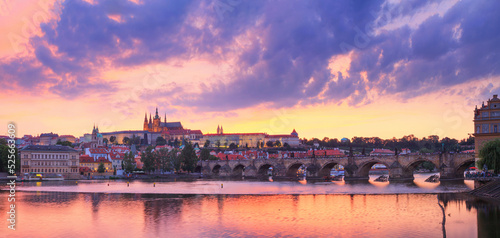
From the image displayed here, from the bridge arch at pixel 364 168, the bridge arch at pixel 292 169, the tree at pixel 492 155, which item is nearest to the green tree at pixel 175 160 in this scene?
the bridge arch at pixel 292 169

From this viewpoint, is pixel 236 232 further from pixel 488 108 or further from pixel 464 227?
pixel 488 108

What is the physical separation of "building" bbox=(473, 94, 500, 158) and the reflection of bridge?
8549 millimetres

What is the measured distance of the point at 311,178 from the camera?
81.2 metres

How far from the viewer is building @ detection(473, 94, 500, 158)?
1991 inches

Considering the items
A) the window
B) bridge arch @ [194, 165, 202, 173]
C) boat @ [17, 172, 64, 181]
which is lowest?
bridge arch @ [194, 165, 202, 173]

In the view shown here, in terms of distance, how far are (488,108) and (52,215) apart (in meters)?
45.5

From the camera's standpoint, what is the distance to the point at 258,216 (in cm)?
3122

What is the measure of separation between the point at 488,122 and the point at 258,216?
33.2 m

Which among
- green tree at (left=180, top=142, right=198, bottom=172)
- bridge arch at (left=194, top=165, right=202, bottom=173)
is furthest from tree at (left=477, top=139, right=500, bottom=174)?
bridge arch at (left=194, top=165, right=202, bottom=173)

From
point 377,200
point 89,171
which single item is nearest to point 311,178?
point 377,200

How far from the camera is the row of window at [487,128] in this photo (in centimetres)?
5062

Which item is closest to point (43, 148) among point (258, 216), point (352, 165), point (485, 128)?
point (352, 165)

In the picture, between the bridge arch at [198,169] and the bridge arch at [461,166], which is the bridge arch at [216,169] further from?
the bridge arch at [461,166]

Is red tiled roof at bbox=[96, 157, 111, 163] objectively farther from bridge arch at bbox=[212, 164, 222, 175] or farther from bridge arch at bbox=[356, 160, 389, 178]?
bridge arch at bbox=[356, 160, 389, 178]
